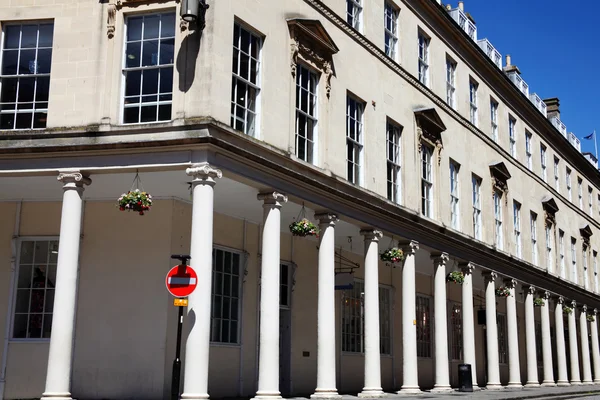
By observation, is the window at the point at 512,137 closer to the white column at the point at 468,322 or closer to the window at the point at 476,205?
the window at the point at 476,205

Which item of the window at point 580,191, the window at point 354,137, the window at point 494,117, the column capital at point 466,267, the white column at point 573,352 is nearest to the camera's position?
the window at point 354,137

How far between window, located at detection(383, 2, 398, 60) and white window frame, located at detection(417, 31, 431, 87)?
1926 millimetres

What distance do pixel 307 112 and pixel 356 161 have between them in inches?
113

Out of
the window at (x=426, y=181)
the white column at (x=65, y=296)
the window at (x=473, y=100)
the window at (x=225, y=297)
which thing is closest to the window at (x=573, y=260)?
the window at (x=473, y=100)

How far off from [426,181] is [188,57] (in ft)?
40.1

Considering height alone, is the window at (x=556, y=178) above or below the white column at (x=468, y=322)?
above

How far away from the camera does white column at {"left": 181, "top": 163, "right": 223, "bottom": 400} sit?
47.9 feet

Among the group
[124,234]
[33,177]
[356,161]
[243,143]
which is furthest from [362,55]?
[33,177]

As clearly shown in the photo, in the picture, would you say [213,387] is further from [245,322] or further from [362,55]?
[362,55]

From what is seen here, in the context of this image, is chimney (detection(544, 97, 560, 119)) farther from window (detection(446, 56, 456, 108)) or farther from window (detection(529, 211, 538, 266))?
window (detection(446, 56, 456, 108))

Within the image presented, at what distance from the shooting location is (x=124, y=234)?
1880 centimetres

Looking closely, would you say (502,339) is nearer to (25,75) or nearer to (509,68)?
(509,68)

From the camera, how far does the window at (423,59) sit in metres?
27.2

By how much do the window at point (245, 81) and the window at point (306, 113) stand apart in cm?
179
